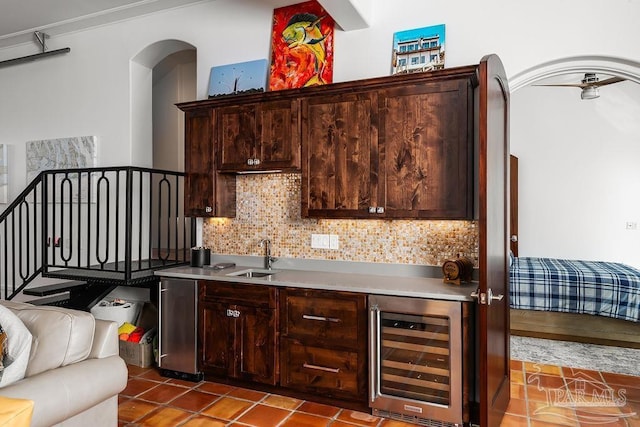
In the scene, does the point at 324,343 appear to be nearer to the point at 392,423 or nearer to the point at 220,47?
the point at 392,423

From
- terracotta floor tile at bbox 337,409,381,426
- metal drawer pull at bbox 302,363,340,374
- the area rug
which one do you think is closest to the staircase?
metal drawer pull at bbox 302,363,340,374

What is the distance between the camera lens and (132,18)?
15.1 ft

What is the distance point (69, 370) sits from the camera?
2025mm

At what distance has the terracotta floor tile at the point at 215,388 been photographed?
3.37 m

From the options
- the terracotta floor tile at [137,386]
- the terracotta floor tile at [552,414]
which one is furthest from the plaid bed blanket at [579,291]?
the terracotta floor tile at [137,386]

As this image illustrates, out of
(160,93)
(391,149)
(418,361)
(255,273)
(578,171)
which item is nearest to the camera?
(418,361)

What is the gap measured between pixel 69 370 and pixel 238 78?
275cm

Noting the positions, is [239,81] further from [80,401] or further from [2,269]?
[2,269]

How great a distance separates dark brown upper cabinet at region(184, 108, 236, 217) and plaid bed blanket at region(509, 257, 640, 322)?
129 inches

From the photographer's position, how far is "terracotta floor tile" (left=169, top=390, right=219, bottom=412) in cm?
311

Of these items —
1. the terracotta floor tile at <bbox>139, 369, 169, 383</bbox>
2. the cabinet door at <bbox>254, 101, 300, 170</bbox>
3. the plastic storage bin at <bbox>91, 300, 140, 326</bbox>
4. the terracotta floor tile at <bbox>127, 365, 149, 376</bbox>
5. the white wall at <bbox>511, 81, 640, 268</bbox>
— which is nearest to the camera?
the cabinet door at <bbox>254, 101, 300, 170</bbox>

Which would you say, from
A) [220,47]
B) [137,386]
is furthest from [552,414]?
[220,47]

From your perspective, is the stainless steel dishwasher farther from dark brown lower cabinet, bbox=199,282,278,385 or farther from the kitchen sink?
the kitchen sink

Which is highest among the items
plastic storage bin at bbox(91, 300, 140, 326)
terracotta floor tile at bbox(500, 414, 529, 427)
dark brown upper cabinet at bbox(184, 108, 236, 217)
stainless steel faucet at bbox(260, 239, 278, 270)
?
dark brown upper cabinet at bbox(184, 108, 236, 217)
